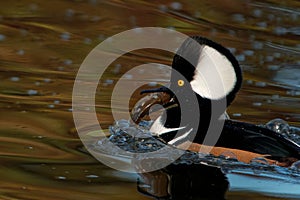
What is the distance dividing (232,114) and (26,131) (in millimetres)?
2283

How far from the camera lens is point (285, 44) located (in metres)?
11.5

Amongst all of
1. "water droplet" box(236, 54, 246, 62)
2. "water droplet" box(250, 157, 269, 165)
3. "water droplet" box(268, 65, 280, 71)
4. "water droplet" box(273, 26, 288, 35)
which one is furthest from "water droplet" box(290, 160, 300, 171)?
"water droplet" box(273, 26, 288, 35)

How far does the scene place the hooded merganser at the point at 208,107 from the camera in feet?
23.4

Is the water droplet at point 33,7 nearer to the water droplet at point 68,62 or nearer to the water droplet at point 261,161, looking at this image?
the water droplet at point 68,62

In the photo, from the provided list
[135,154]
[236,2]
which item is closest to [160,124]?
[135,154]

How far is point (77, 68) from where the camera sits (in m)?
9.68

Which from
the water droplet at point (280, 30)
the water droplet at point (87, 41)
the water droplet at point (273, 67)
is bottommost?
the water droplet at point (87, 41)

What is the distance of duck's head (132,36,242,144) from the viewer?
721cm

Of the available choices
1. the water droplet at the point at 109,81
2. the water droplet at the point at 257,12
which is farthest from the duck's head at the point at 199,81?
the water droplet at the point at 257,12

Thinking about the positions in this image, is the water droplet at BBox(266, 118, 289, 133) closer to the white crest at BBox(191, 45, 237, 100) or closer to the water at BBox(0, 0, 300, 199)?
the water at BBox(0, 0, 300, 199)

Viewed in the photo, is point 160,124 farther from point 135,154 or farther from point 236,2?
point 236,2

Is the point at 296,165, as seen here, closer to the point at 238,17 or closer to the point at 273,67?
the point at 273,67

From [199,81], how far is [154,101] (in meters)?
0.49

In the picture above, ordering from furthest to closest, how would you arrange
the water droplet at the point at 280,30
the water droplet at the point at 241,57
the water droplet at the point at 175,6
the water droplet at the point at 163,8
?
the water droplet at the point at 175,6, the water droplet at the point at 163,8, the water droplet at the point at 280,30, the water droplet at the point at 241,57
